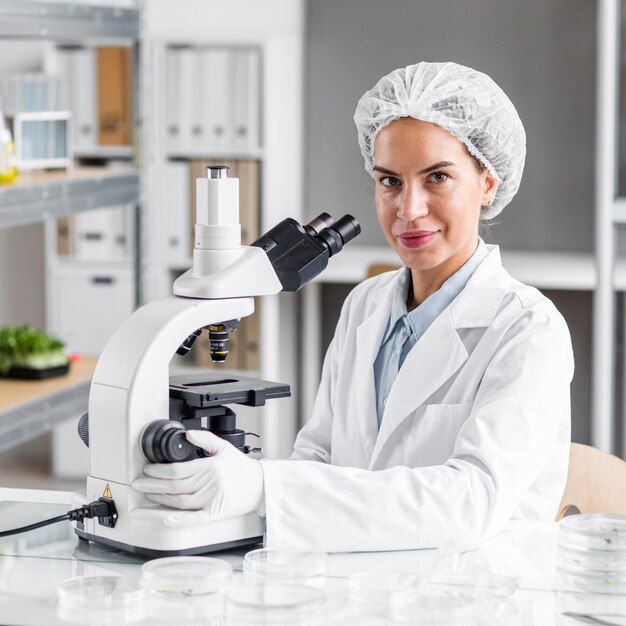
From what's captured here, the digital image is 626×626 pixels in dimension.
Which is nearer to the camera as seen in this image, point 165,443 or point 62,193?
point 165,443

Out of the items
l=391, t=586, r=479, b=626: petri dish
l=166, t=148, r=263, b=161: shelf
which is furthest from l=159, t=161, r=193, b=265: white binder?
l=391, t=586, r=479, b=626: petri dish

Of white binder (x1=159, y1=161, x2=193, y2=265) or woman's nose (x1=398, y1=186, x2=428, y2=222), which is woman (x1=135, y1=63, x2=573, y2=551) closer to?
woman's nose (x1=398, y1=186, x2=428, y2=222)

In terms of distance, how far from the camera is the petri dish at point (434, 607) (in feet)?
3.54

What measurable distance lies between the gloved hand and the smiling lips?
49 centimetres

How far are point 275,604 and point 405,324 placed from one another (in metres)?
0.69

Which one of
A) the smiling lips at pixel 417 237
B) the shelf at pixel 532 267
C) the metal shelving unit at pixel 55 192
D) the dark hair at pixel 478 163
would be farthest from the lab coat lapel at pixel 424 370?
the shelf at pixel 532 267

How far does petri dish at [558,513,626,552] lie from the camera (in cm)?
120

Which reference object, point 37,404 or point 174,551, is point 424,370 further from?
point 37,404

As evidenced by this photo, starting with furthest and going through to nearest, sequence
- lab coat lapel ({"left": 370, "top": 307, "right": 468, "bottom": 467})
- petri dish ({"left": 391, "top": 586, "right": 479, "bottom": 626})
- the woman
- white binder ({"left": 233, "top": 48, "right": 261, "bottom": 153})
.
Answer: white binder ({"left": 233, "top": 48, "right": 261, "bottom": 153}) → lab coat lapel ({"left": 370, "top": 307, "right": 468, "bottom": 467}) → the woman → petri dish ({"left": 391, "top": 586, "right": 479, "bottom": 626})

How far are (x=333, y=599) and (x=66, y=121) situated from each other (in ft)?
7.93

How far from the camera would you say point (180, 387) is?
132cm

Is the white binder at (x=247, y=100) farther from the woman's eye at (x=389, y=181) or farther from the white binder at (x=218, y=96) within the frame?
the woman's eye at (x=389, y=181)

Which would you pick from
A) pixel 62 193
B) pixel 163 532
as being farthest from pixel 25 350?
pixel 163 532

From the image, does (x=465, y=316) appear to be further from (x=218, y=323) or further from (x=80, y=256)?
(x=80, y=256)
